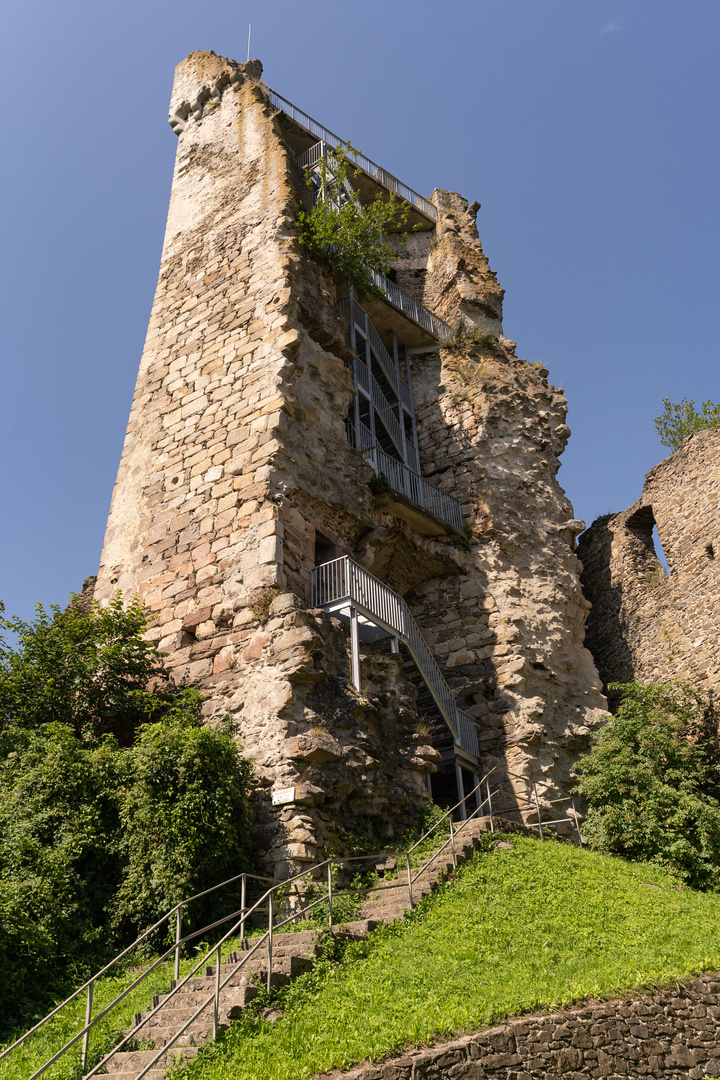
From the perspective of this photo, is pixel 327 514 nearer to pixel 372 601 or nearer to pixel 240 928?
pixel 372 601

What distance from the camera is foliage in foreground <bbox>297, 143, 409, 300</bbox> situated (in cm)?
1530

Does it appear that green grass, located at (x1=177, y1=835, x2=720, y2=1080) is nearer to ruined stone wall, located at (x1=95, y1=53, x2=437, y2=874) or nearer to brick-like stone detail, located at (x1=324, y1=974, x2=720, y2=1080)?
brick-like stone detail, located at (x1=324, y1=974, x2=720, y2=1080)

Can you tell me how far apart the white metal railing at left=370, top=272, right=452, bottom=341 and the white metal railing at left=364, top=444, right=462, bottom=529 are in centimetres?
450

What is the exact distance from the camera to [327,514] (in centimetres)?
1303

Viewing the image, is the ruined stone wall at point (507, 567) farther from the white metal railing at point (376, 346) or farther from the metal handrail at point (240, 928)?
the metal handrail at point (240, 928)

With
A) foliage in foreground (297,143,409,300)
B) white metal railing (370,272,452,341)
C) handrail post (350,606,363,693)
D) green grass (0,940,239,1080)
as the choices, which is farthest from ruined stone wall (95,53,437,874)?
white metal railing (370,272,452,341)

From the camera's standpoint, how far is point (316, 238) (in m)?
15.2

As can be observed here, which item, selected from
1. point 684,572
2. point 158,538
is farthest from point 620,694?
point 158,538

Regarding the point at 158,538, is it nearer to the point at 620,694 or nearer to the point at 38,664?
the point at 38,664

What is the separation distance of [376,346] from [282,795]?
36.2ft

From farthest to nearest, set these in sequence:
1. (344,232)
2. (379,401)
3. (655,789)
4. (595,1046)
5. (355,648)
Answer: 1. (379,401)
2. (344,232)
3. (655,789)
4. (355,648)
5. (595,1046)

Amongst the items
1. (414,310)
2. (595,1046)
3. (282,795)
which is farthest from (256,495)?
(414,310)

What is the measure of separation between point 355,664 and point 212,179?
10.9 meters

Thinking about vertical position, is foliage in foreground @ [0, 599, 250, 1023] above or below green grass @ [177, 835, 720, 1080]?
above
